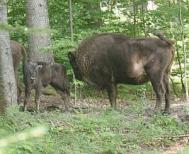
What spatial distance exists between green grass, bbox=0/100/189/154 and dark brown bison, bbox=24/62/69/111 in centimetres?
154

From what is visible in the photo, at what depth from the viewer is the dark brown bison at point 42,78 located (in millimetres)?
10992

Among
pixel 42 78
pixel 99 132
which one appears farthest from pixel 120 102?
pixel 99 132

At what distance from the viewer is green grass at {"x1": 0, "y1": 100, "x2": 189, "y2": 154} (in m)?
6.62

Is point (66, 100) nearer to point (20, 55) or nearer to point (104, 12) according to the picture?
point (20, 55)

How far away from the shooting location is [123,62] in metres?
11.0

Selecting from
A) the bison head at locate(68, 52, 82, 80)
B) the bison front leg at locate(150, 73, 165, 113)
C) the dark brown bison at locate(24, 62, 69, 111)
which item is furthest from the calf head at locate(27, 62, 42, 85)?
the bison front leg at locate(150, 73, 165, 113)

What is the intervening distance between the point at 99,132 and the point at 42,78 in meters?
3.82

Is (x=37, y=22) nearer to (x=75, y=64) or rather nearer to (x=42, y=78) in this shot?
(x=75, y=64)

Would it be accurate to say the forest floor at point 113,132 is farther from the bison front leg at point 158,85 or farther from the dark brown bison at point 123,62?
the dark brown bison at point 123,62

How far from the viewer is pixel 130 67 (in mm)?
10906

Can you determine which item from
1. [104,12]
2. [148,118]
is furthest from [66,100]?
[104,12]

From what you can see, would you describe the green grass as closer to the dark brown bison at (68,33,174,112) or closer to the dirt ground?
the dirt ground

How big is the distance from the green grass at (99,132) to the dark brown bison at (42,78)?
60.5 inches

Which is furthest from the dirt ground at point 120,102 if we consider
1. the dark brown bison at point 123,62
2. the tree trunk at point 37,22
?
the tree trunk at point 37,22
